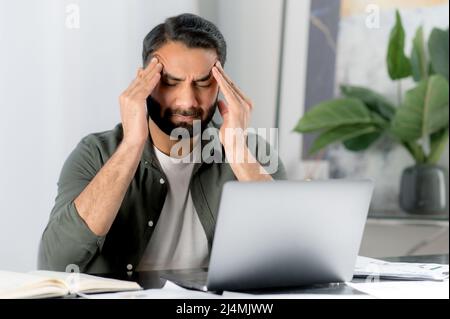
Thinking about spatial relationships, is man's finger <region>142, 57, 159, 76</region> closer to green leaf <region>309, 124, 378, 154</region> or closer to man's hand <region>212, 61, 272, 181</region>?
man's hand <region>212, 61, 272, 181</region>

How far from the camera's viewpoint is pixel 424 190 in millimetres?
2955

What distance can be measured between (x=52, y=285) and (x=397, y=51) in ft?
6.86

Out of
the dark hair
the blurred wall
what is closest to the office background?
the blurred wall

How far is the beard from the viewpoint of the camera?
1917mm

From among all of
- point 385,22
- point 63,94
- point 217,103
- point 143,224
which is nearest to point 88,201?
point 143,224

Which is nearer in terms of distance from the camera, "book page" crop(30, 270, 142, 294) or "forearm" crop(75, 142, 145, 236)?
"book page" crop(30, 270, 142, 294)

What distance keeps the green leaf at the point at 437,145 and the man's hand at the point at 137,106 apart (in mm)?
1520

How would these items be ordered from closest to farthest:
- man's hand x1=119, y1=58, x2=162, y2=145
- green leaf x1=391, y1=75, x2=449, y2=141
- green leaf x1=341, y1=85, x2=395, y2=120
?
man's hand x1=119, y1=58, x2=162, y2=145
green leaf x1=391, y1=75, x2=449, y2=141
green leaf x1=341, y1=85, x2=395, y2=120

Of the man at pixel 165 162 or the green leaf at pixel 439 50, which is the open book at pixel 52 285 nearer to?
the man at pixel 165 162

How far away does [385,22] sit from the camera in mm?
3004

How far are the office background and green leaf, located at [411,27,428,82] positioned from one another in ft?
0.21

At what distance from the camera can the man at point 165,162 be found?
1.81m

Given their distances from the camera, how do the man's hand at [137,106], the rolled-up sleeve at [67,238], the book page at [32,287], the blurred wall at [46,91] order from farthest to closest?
the blurred wall at [46,91], the man's hand at [137,106], the rolled-up sleeve at [67,238], the book page at [32,287]

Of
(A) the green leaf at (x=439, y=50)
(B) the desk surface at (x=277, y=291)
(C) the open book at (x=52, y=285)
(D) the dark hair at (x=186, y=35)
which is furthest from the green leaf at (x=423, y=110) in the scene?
(C) the open book at (x=52, y=285)
